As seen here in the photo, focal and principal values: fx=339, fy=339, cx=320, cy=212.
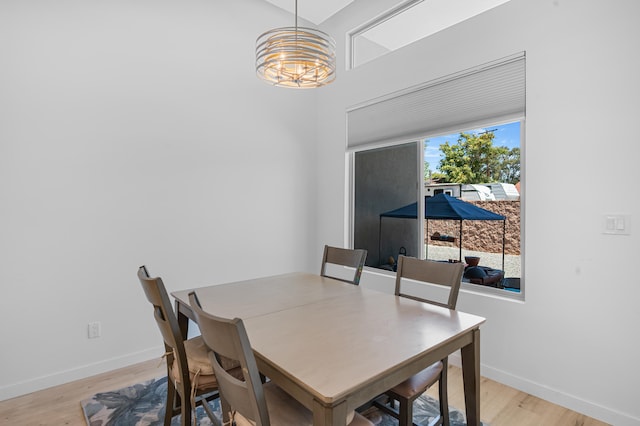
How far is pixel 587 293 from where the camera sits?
201cm

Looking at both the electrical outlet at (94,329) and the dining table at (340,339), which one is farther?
the electrical outlet at (94,329)

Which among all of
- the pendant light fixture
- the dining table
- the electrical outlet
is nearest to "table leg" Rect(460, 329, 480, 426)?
the dining table

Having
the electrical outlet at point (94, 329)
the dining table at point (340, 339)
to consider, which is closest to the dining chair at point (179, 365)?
the dining table at point (340, 339)

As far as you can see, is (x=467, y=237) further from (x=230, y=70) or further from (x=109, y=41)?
(x=109, y=41)

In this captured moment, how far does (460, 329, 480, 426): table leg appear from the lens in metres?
1.48

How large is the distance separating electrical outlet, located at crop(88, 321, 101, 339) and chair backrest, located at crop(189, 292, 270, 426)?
2.02 meters

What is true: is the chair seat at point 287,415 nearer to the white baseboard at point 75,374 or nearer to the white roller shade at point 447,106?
the white baseboard at point 75,374

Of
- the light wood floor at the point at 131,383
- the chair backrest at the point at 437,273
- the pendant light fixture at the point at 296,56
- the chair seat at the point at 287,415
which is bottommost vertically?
the light wood floor at the point at 131,383

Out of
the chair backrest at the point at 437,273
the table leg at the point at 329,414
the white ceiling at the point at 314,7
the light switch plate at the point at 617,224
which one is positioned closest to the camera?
the table leg at the point at 329,414

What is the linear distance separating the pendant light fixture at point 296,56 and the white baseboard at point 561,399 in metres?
2.34

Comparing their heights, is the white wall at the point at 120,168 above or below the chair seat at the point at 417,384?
above

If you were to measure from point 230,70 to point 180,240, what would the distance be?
1.68 m

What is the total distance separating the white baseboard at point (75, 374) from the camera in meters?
2.24

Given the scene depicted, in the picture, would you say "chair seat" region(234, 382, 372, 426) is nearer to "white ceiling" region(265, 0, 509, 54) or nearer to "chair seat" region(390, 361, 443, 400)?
"chair seat" region(390, 361, 443, 400)
